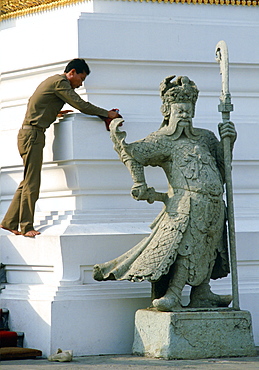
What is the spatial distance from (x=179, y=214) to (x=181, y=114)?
839 mm

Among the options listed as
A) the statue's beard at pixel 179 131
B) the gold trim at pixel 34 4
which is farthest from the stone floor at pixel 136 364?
the gold trim at pixel 34 4

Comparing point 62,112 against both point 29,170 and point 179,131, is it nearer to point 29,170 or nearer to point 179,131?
point 29,170

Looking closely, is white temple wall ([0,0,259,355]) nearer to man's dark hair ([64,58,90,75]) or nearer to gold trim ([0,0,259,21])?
gold trim ([0,0,259,21])

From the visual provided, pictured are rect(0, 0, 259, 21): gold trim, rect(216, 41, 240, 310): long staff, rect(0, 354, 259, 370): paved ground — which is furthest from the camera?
rect(0, 0, 259, 21): gold trim

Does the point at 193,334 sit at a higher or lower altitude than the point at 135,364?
higher

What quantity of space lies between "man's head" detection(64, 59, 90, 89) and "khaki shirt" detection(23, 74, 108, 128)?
6cm

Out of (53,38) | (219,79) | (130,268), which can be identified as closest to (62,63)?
(53,38)

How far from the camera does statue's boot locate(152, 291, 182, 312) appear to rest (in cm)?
701

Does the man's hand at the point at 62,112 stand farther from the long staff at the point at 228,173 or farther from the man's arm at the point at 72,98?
the long staff at the point at 228,173

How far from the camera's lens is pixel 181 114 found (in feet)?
24.1

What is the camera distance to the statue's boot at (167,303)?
7.01m

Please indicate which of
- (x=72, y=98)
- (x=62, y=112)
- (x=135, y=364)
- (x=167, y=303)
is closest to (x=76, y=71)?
(x=72, y=98)

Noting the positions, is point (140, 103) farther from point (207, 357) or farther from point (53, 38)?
point (207, 357)

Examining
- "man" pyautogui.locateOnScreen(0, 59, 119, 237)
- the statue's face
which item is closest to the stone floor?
"man" pyautogui.locateOnScreen(0, 59, 119, 237)
